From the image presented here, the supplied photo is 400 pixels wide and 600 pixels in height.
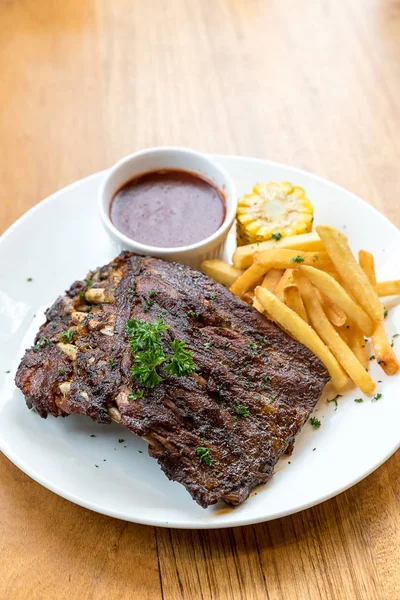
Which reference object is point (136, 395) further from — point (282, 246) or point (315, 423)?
point (282, 246)

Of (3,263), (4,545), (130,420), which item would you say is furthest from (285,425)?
(3,263)

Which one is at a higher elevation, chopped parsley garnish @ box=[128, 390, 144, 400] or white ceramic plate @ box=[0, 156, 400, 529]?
chopped parsley garnish @ box=[128, 390, 144, 400]

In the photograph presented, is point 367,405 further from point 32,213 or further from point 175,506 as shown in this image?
point 32,213

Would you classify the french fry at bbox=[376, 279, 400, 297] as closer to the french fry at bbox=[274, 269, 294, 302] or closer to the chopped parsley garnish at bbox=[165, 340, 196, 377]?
the french fry at bbox=[274, 269, 294, 302]

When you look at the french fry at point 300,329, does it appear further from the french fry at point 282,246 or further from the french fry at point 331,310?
the french fry at point 282,246

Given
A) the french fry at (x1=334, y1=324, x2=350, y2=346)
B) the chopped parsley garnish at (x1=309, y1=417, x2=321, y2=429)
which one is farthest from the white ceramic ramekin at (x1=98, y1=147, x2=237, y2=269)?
the chopped parsley garnish at (x1=309, y1=417, x2=321, y2=429)

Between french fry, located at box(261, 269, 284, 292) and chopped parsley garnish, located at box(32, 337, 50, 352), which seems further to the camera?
french fry, located at box(261, 269, 284, 292)

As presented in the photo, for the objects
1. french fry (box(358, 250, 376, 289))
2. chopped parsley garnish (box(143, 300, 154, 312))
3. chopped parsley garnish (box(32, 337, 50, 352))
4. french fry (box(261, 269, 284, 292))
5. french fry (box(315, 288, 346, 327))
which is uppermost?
chopped parsley garnish (box(143, 300, 154, 312))

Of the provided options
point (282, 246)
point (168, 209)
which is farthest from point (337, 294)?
point (168, 209)
